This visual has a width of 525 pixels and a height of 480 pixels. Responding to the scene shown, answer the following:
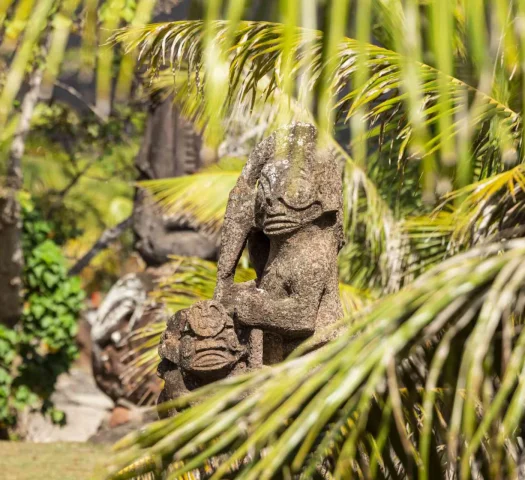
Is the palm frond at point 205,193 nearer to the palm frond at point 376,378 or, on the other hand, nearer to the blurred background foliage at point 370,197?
the blurred background foliage at point 370,197

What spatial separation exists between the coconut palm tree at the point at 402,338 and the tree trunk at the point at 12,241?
16.1ft

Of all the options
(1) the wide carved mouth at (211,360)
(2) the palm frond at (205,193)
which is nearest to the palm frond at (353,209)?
(2) the palm frond at (205,193)

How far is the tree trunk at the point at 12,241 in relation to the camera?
9.84m

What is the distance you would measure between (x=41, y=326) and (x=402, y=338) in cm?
919

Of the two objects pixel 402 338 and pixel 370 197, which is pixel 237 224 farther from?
pixel 370 197

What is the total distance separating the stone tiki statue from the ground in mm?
3353

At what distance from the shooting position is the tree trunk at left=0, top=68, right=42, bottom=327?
9836mm

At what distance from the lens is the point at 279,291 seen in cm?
409

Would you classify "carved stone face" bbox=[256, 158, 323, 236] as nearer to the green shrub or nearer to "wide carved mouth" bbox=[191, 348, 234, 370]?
"wide carved mouth" bbox=[191, 348, 234, 370]

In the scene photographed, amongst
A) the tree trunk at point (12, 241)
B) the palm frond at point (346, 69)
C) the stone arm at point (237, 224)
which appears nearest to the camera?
the palm frond at point (346, 69)

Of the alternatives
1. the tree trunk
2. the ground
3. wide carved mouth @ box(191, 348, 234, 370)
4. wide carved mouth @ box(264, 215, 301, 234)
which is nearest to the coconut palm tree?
wide carved mouth @ box(264, 215, 301, 234)

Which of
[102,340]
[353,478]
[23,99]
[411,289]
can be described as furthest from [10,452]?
[411,289]

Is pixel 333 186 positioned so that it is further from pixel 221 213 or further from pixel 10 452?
pixel 10 452

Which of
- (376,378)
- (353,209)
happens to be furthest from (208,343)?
(353,209)
